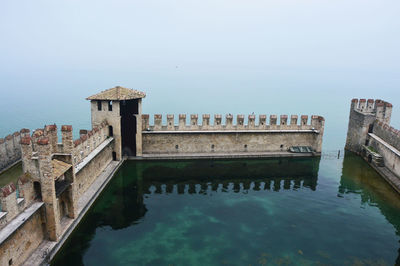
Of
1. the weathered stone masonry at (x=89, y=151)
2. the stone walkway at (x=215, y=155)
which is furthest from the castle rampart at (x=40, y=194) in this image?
the stone walkway at (x=215, y=155)

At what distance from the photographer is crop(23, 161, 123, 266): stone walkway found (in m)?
11.6

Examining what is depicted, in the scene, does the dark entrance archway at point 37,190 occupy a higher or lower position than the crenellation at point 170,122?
lower

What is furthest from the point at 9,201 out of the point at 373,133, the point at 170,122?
the point at 373,133

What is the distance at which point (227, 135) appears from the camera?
82.8ft

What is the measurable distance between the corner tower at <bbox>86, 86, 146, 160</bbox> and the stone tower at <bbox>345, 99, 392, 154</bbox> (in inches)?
716

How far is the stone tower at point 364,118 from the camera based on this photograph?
25844 mm

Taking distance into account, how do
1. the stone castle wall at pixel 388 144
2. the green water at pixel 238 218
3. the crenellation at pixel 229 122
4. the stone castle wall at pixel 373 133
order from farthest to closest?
1. the crenellation at pixel 229 122
2. the stone castle wall at pixel 373 133
3. the stone castle wall at pixel 388 144
4. the green water at pixel 238 218

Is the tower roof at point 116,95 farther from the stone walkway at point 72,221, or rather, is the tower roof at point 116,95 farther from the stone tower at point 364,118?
the stone tower at point 364,118

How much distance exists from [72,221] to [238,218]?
8.00m

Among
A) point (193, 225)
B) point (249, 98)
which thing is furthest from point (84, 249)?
point (249, 98)

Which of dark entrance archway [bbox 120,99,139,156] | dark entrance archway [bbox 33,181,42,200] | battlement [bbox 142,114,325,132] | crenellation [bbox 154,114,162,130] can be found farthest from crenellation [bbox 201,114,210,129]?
dark entrance archway [bbox 33,181,42,200]

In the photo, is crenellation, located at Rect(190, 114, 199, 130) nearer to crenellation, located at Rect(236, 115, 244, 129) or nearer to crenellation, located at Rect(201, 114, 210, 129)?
crenellation, located at Rect(201, 114, 210, 129)

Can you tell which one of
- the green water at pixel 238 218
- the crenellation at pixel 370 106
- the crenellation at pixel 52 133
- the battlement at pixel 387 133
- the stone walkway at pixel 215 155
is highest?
the crenellation at pixel 370 106

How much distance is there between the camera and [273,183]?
2059 cm
